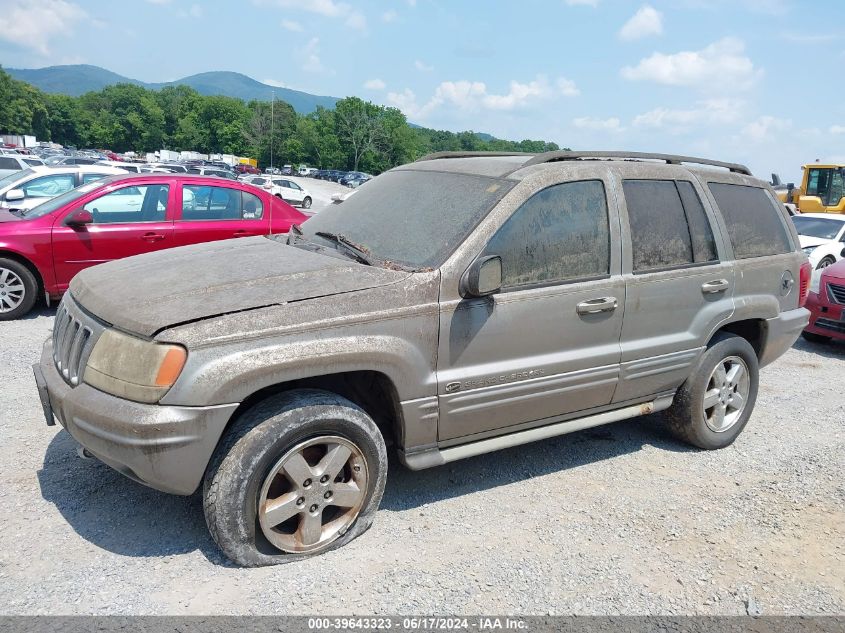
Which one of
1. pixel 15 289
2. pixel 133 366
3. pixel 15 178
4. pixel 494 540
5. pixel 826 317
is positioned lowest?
pixel 494 540

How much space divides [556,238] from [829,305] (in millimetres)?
6040

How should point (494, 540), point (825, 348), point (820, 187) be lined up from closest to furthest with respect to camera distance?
1. point (494, 540)
2. point (825, 348)
3. point (820, 187)

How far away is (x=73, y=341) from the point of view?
327 cm

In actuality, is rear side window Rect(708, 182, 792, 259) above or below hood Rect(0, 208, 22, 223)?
above

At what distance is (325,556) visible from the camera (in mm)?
3266

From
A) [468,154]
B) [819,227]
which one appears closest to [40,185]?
[468,154]

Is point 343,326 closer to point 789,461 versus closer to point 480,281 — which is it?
point 480,281

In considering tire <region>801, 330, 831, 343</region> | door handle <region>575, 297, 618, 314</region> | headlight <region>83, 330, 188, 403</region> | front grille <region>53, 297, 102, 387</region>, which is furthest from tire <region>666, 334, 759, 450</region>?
tire <region>801, 330, 831, 343</region>

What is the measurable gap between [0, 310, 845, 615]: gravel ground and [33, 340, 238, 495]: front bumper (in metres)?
0.51

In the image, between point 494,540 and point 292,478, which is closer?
point 292,478

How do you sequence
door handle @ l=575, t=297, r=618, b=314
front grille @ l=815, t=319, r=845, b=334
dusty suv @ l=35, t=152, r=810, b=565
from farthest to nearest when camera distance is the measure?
front grille @ l=815, t=319, r=845, b=334
door handle @ l=575, t=297, r=618, b=314
dusty suv @ l=35, t=152, r=810, b=565

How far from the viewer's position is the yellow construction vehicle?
816 inches

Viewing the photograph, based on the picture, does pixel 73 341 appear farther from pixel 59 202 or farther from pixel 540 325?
pixel 59 202

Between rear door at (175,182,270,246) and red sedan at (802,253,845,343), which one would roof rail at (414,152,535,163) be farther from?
red sedan at (802,253,845,343)
